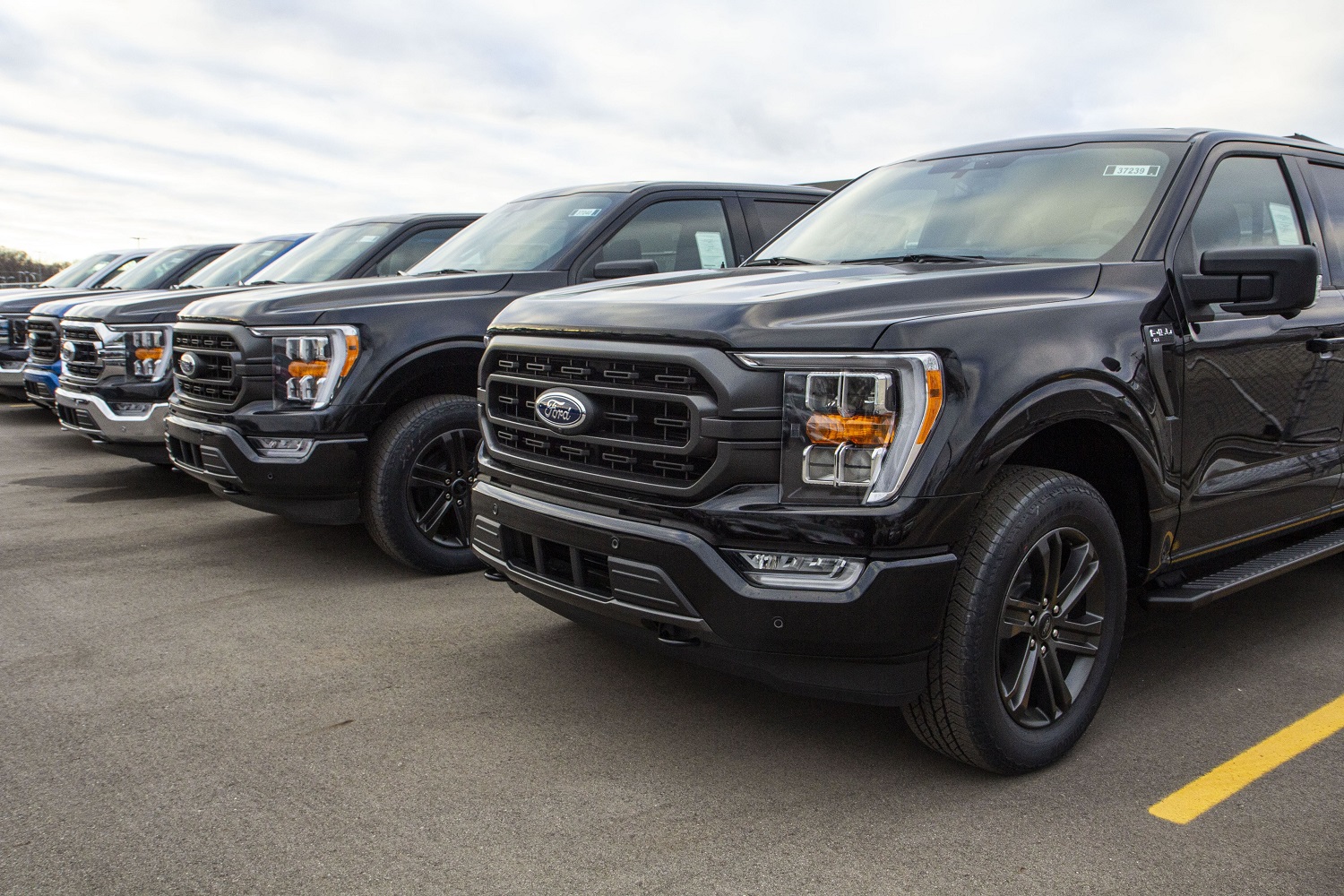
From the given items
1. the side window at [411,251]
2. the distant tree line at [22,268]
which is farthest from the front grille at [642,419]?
the distant tree line at [22,268]

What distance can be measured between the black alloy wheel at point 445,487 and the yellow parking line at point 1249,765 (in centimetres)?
331

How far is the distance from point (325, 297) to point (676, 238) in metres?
2.03

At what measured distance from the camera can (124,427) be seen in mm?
7004

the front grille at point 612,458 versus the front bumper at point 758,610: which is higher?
the front grille at point 612,458

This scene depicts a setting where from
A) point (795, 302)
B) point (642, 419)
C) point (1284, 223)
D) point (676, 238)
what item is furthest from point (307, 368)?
point (1284, 223)

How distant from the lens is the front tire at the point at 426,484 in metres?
5.11

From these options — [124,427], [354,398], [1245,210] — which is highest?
[1245,210]

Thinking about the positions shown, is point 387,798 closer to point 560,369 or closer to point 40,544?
point 560,369

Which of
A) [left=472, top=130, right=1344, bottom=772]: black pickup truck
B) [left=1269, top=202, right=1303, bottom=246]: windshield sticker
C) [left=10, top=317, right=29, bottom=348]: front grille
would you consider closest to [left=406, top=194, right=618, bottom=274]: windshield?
[left=472, top=130, right=1344, bottom=772]: black pickup truck

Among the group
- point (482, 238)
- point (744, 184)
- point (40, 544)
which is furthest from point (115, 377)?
point (744, 184)

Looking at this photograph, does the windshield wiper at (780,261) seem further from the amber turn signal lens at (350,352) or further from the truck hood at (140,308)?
the truck hood at (140,308)

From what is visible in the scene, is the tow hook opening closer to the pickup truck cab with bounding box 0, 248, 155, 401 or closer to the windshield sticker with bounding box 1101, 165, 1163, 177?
the windshield sticker with bounding box 1101, 165, 1163, 177

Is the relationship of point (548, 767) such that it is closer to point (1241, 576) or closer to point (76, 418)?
point (1241, 576)

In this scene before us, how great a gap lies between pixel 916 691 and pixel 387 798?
58.1 inches
